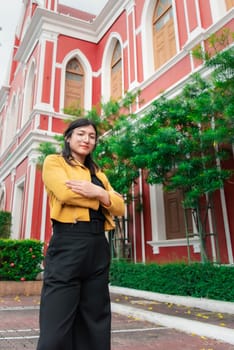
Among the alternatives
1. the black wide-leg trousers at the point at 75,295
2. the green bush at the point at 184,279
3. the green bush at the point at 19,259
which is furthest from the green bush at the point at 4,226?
the black wide-leg trousers at the point at 75,295

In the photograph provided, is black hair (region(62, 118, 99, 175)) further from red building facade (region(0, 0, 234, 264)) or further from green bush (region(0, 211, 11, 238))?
green bush (region(0, 211, 11, 238))

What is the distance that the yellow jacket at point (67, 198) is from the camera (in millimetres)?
1671

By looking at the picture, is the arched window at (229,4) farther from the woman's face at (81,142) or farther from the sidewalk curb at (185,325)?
the woman's face at (81,142)

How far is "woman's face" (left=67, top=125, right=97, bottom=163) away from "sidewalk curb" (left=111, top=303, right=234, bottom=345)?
265 cm

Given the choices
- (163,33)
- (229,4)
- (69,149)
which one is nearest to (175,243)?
(229,4)

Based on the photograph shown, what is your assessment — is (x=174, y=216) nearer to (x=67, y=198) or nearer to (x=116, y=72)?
(x=67, y=198)

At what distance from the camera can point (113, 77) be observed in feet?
40.9

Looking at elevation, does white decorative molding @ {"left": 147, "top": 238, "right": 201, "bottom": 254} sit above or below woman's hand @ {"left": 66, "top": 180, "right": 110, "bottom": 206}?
above

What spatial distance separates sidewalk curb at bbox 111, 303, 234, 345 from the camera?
3.34 m

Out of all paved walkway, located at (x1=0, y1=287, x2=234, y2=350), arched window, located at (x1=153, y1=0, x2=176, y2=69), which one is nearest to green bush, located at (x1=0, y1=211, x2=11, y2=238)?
paved walkway, located at (x1=0, y1=287, x2=234, y2=350)

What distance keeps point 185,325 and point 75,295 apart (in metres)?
2.74

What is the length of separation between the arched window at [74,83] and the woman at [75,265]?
12.0 m

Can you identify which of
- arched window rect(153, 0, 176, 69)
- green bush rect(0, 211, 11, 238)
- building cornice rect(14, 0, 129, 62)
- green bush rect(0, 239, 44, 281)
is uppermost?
building cornice rect(14, 0, 129, 62)

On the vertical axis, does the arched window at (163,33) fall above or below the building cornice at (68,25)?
below
